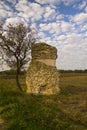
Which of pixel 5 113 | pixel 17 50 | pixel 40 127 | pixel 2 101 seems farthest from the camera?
pixel 17 50

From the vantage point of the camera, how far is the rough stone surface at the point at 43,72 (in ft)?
67.6

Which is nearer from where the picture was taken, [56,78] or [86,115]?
[86,115]

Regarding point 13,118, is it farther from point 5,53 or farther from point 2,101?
point 5,53

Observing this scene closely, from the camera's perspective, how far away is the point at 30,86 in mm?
21188

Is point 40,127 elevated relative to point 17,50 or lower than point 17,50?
lower

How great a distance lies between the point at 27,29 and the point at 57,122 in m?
17.8

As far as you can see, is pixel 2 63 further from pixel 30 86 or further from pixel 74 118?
pixel 74 118

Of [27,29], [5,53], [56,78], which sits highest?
[27,29]

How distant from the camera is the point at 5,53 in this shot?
25.7 metres

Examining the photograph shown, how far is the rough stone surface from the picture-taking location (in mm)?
20609

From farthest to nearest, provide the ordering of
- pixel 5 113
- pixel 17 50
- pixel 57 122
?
pixel 17 50
pixel 5 113
pixel 57 122

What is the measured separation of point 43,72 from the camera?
2055 centimetres

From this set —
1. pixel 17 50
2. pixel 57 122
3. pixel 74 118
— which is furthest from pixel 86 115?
pixel 17 50

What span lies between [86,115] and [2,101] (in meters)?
4.21
